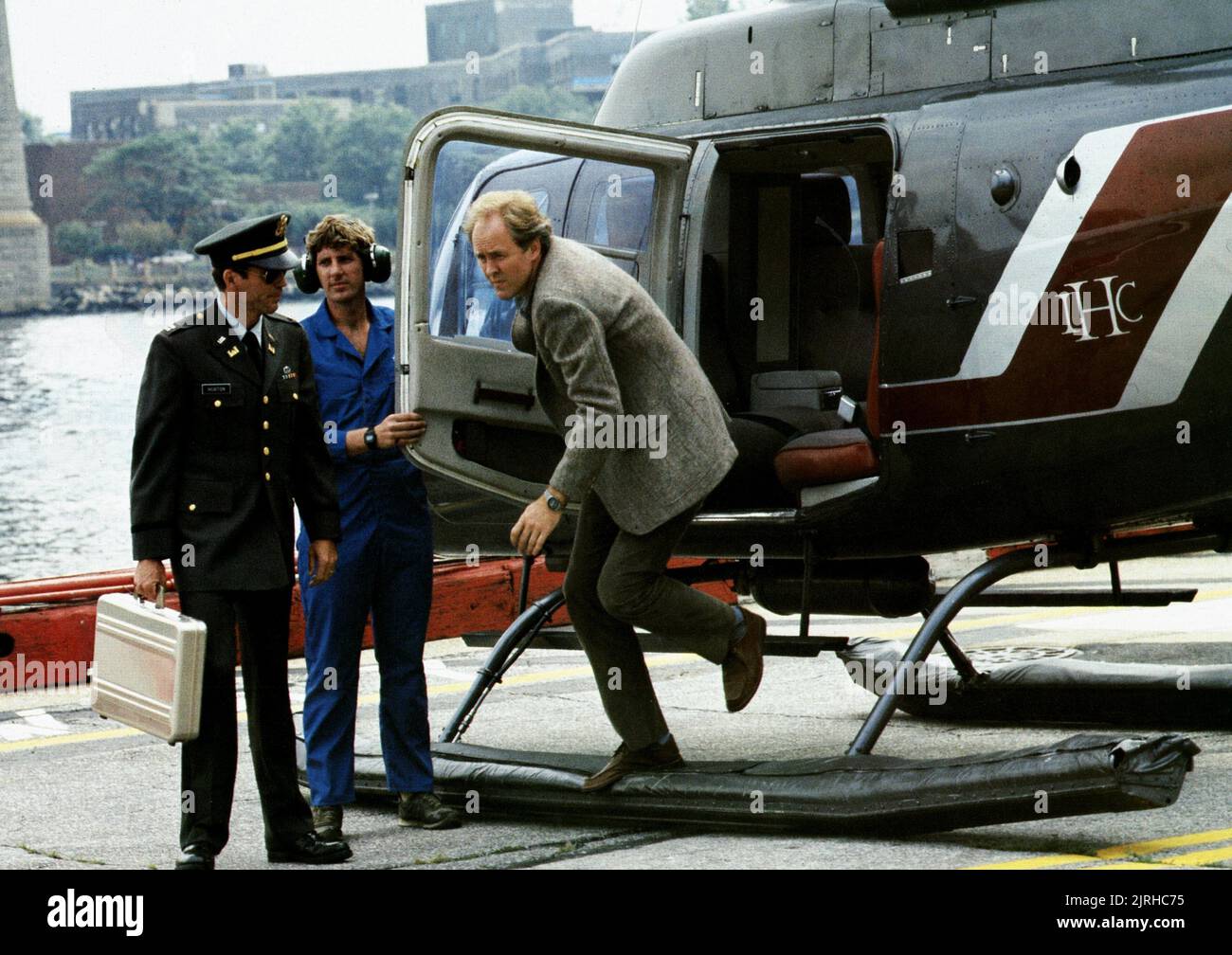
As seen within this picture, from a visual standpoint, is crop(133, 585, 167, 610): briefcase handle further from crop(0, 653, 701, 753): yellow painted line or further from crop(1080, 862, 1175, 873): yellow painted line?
crop(1080, 862, 1175, 873): yellow painted line

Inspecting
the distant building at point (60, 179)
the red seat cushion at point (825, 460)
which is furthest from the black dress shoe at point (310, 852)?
the distant building at point (60, 179)

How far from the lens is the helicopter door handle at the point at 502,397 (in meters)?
5.91

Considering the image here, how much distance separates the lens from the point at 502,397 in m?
5.98

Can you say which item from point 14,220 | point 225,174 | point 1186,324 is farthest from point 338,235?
point 225,174

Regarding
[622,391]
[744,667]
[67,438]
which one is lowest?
[67,438]

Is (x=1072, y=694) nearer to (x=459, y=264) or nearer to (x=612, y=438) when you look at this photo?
(x=612, y=438)

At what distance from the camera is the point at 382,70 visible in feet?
352

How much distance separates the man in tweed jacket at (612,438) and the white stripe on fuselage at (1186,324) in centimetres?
126

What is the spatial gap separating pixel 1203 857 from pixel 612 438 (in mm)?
1931

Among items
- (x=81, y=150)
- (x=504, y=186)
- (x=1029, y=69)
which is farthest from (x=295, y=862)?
(x=81, y=150)

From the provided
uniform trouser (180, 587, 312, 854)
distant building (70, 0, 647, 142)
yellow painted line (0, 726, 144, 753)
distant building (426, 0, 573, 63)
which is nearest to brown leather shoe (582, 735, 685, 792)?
uniform trouser (180, 587, 312, 854)

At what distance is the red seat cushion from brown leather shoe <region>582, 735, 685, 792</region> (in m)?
1.05

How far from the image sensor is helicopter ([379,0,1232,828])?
5.29 m
